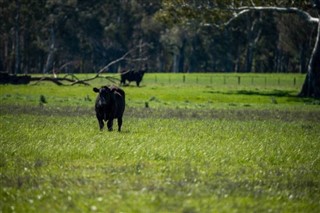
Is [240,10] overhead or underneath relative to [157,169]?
overhead

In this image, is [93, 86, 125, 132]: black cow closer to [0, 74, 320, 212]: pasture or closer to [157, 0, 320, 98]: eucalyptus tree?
[0, 74, 320, 212]: pasture

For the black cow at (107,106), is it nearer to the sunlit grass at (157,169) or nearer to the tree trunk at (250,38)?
the sunlit grass at (157,169)

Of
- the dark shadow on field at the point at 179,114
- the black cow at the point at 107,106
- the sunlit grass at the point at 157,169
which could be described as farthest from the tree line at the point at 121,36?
the sunlit grass at the point at 157,169

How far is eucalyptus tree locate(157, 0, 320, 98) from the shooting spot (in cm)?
4825

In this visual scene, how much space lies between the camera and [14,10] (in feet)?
302

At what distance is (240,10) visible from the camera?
50.8 meters

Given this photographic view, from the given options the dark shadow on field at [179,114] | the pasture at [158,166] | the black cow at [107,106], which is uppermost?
the black cow at [107,106]

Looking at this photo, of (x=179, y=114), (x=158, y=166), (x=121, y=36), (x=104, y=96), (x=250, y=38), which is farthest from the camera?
(x=121, y=36)

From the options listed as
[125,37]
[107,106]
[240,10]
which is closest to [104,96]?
[107,106]

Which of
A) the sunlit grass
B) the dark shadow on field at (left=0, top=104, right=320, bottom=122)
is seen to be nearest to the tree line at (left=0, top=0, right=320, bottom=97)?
the dark shadow on field at (left=0, top=104, right=320, bottom=122)

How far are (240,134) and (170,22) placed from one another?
3468cm

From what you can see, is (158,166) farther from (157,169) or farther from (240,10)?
(240,10)

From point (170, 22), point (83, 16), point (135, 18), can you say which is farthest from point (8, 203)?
point (135, 18)

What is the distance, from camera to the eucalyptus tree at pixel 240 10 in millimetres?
48250
